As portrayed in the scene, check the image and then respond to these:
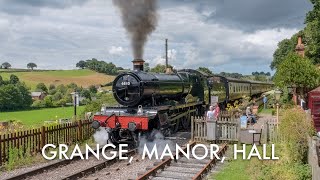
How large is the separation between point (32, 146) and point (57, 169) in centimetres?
254

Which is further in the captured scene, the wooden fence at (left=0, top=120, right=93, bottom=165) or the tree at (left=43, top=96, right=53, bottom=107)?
the tree at (left=43, top=96, right=53, bottom=107)

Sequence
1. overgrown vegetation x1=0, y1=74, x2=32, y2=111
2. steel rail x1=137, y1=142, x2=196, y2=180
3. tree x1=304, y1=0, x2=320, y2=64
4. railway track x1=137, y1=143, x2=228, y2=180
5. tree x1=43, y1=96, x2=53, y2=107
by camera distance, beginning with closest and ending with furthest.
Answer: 1. steel rail x1=137, y1=142, x2=196, y2=180
2. railway track x1=137, y1=143, x2=228, y2=180
3. tree x1=304, y1=0, x2=320, y2=64
4. overgrown vegetation x1=0, y1=74, x2=32, y2=111
5. tree x1=43, y1=96, x2=53, y2=107

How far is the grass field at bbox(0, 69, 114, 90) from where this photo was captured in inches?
3417

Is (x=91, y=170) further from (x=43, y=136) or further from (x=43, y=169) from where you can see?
(x=43, y=136)

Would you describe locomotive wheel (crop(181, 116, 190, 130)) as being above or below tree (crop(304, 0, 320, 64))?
below

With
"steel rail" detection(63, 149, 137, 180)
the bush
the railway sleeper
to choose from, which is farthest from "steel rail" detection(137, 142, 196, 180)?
the bush

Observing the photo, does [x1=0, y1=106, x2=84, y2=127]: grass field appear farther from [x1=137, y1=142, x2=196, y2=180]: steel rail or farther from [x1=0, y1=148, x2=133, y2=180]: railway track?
[x1=137, y1=142, x2=196, y2=180]: steel rail

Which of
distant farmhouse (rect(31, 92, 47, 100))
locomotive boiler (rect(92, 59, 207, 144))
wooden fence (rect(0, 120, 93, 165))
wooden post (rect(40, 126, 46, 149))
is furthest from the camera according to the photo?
distant farmhouse (rect(31, 92, 47, 100))

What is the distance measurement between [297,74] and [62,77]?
76.6m

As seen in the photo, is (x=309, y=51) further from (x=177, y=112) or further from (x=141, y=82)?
(x=141, y=82)

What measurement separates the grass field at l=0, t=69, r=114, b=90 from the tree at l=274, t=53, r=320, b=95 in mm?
62604

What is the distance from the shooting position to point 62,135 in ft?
46.3

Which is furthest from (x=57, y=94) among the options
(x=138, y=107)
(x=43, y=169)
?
(x=43, y=169)

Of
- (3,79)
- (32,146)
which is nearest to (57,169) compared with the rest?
(32,146)
